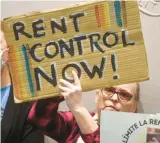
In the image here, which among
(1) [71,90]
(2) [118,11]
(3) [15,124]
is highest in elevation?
(2) [118,11]

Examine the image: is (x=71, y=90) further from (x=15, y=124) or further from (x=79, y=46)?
(x=15, y=124)

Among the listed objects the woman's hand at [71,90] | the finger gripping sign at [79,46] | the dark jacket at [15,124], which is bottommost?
the dark jacket at [15,124]

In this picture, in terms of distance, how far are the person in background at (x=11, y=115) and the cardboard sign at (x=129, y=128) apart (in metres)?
0.27

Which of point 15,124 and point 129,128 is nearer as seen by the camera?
point 129,128

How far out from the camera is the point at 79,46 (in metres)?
0.80

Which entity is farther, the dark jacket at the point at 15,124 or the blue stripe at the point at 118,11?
the dark jacket at the point at 15,124

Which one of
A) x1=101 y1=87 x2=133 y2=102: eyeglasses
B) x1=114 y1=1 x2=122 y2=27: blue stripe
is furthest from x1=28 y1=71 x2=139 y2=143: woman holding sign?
x1=114 y1=1 x2=122 y2=27: blue stripe

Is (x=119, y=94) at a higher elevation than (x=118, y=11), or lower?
lower

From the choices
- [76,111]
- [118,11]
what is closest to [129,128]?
[76,111]

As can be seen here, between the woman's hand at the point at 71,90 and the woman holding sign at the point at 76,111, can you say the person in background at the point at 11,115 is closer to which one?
the woman holding sign at the point at 76,111

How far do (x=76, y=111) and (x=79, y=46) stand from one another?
16cm

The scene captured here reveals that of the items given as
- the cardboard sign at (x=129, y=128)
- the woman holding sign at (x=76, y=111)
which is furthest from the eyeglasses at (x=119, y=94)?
the cardboard sign at (x=129, y=128)

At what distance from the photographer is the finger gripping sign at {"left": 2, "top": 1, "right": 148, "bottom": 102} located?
79 centimetres

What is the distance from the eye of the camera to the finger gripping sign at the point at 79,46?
0.79 metres
